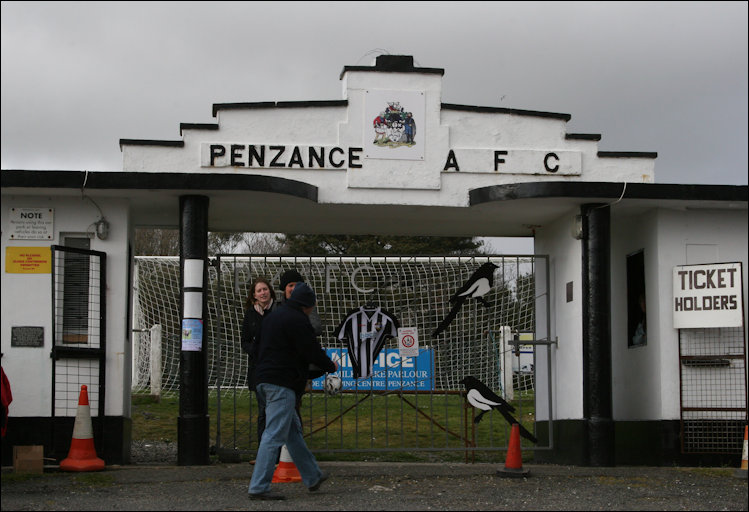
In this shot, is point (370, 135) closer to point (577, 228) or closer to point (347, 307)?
point (577, 228)

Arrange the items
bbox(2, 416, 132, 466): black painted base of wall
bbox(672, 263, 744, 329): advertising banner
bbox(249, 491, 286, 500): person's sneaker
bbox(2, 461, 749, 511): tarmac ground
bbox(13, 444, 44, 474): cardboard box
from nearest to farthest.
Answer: bbox(2, 461, 749, 511): tarmac ground, bbox(249, 491, 286, 500): person's sneaker, bbox(13, 444, 44, 474): cardboard box, bbox(2, 416, 132, 466): black painted base of wall, bbox(672, 263, 744, 329): advertising banner

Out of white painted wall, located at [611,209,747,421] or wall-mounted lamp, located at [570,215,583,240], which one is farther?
wall-mounted lamp, located at [570,215,583,240]

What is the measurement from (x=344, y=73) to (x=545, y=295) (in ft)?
12.6

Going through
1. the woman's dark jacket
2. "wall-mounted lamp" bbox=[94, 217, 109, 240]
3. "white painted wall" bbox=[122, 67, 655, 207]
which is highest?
"white painted wall" bbox=[122, 67, 655, 207]

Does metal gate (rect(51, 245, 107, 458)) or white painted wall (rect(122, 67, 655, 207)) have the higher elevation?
white painted wall (rect(122, 67, 655, 207))

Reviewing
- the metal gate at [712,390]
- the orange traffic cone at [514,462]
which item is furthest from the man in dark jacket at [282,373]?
the metal gate at [712,390]

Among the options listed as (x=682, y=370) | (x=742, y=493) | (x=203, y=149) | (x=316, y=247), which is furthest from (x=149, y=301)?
(x=316, y=247)

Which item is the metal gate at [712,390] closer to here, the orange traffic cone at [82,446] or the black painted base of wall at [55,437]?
the black painted base of wall at [55,437]

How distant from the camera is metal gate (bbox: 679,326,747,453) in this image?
1164 centimetres

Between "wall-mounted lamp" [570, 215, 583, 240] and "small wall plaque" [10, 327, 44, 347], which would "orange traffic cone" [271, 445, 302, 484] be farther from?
"wall-mounted lamp" [570, 215, 583, 240]

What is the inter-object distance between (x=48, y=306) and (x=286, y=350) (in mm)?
3745

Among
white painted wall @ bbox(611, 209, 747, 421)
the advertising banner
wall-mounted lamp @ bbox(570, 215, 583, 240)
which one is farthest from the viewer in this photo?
wall-mounted lamp @ bbox(570, 215, 583, 240)

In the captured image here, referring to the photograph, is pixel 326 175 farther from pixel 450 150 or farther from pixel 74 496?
pixel 74 496

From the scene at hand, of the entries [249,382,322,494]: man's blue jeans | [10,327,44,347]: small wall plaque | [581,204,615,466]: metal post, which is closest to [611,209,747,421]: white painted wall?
[581,204,615,466]: metal post
